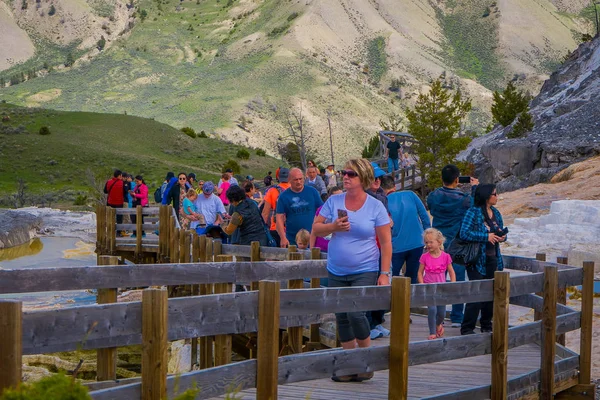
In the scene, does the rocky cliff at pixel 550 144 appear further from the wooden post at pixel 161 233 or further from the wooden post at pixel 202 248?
the wooden post at pixel 202 248

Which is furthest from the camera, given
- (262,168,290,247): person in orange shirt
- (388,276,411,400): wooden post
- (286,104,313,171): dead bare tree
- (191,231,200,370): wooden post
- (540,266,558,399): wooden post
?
(286,104,313,171): dead bare tree

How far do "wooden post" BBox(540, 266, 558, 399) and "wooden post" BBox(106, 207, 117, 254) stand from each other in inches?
625

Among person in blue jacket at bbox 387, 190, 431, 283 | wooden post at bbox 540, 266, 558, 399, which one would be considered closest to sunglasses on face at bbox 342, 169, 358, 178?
wooden post at bbox 540, 266, 558, 399

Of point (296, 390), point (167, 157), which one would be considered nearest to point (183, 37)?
point (167, 157)

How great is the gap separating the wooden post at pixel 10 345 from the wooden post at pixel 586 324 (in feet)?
19.7

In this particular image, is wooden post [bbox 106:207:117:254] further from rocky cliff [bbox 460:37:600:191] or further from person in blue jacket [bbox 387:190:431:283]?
rocky cliff [bbox 460:37:600:191]

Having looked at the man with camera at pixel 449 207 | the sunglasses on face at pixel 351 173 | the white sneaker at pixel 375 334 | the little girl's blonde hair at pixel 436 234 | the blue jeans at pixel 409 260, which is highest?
the sunglasses on face at pixel 351 173

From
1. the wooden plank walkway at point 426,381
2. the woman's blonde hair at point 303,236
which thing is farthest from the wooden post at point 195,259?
the wooden plank walkway at point 426,381

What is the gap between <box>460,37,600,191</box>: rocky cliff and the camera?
1352 inches

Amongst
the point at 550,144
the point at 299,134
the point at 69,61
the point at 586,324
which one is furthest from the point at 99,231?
the point at 69,61

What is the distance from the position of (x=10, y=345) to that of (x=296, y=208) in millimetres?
6949

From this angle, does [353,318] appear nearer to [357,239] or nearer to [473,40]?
[357,239]

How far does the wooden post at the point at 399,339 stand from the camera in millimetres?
6394

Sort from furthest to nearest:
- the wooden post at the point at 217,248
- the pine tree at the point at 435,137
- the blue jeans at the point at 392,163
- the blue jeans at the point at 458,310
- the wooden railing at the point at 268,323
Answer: the pine tree at the point at 435,137 < the blue jeans at the point at 392,163 < the wooden post at the point at 217,248 < the blue jeans at the point at 458,310 < the wooden railing at the point at 268,323
